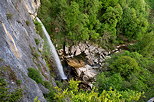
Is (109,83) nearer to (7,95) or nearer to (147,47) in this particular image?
(7,95)

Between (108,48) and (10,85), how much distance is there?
26.6 metres

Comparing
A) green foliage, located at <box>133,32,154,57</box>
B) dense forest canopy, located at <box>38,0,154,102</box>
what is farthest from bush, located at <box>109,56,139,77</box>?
green foliage, located at <box>133,32,154,57</box>

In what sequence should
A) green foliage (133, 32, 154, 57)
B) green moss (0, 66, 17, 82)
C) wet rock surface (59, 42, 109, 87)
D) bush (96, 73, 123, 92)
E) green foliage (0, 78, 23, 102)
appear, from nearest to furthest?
green foliage (0, 78, 23, 102) → green moss (0, 66, 17, 82) → bush (96, 73, 123, 92) → wet rock surface (59, 42, 109, 87) → green foliage (133, 32, 154, 57)

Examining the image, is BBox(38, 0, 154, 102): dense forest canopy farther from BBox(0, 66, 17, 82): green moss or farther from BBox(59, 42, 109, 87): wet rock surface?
BBox(0, 66, 17, 82): green moss

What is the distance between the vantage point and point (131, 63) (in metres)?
20.9

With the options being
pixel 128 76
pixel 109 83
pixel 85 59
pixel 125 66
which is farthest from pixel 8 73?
pixel 85 59

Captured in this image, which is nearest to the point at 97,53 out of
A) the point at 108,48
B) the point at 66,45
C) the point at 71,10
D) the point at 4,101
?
the point at 108,48

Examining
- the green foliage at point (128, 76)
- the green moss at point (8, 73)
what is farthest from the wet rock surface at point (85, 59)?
the green moss at point (8, 73)

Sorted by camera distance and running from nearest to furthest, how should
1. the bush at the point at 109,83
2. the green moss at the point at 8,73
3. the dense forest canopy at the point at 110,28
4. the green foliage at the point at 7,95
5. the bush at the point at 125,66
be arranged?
the green foliage at the point at 7,95
the green moss at the point at 8,73
the bush at the point at 109,83
the bush at the point at 125,66
the dense forest canopy at the point at 110,28

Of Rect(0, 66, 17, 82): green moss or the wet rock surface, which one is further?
the wet rock surface

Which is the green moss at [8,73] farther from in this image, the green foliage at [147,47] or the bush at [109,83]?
the green foliage at [147,47]

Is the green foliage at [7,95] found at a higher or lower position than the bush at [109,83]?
higher

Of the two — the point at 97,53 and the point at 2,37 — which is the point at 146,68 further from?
the point at 2,37

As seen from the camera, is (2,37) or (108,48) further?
(108,48)
